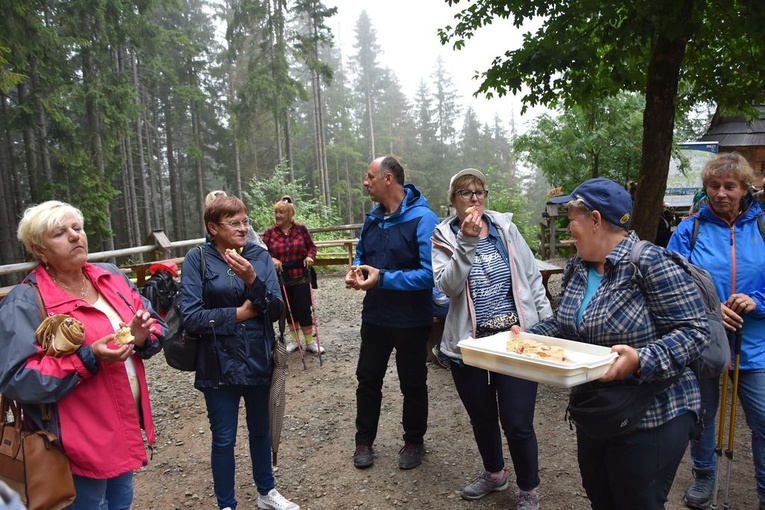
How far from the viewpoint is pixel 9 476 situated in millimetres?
1964

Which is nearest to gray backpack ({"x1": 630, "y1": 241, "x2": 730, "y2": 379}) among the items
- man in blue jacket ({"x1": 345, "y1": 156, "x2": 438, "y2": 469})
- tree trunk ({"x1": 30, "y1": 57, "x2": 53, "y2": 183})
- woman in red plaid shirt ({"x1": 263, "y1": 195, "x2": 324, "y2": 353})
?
man in blue jacket ({"x1": 345, "y1": 156, "x2": 438, "y2": 469})

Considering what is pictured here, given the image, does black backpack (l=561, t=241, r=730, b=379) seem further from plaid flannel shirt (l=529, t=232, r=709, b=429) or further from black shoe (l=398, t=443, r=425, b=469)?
black shoe (l=398, t=443, r=425, b=469)

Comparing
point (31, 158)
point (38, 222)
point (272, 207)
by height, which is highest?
point (31, 158)

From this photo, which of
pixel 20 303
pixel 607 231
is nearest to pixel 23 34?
pixel 20 303

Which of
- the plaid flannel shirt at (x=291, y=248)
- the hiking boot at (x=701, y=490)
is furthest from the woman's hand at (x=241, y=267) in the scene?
the plaid flannel shirt at (x=291, y=248)

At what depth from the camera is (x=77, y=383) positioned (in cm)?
199

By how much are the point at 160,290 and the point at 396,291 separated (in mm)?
1499

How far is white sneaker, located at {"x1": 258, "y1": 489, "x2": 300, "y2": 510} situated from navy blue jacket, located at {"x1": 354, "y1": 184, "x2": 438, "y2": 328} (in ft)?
4.07

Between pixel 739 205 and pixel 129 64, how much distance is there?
24311 mm

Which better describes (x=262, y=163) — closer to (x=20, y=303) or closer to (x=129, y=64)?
(x=129, y=64)

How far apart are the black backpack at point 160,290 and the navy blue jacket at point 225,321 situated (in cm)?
45

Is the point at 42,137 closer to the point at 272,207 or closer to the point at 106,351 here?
the point at 272,207

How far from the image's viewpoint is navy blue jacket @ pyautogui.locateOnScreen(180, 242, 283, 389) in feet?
8.65

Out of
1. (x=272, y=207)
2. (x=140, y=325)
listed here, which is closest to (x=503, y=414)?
(x=140, y=325)
